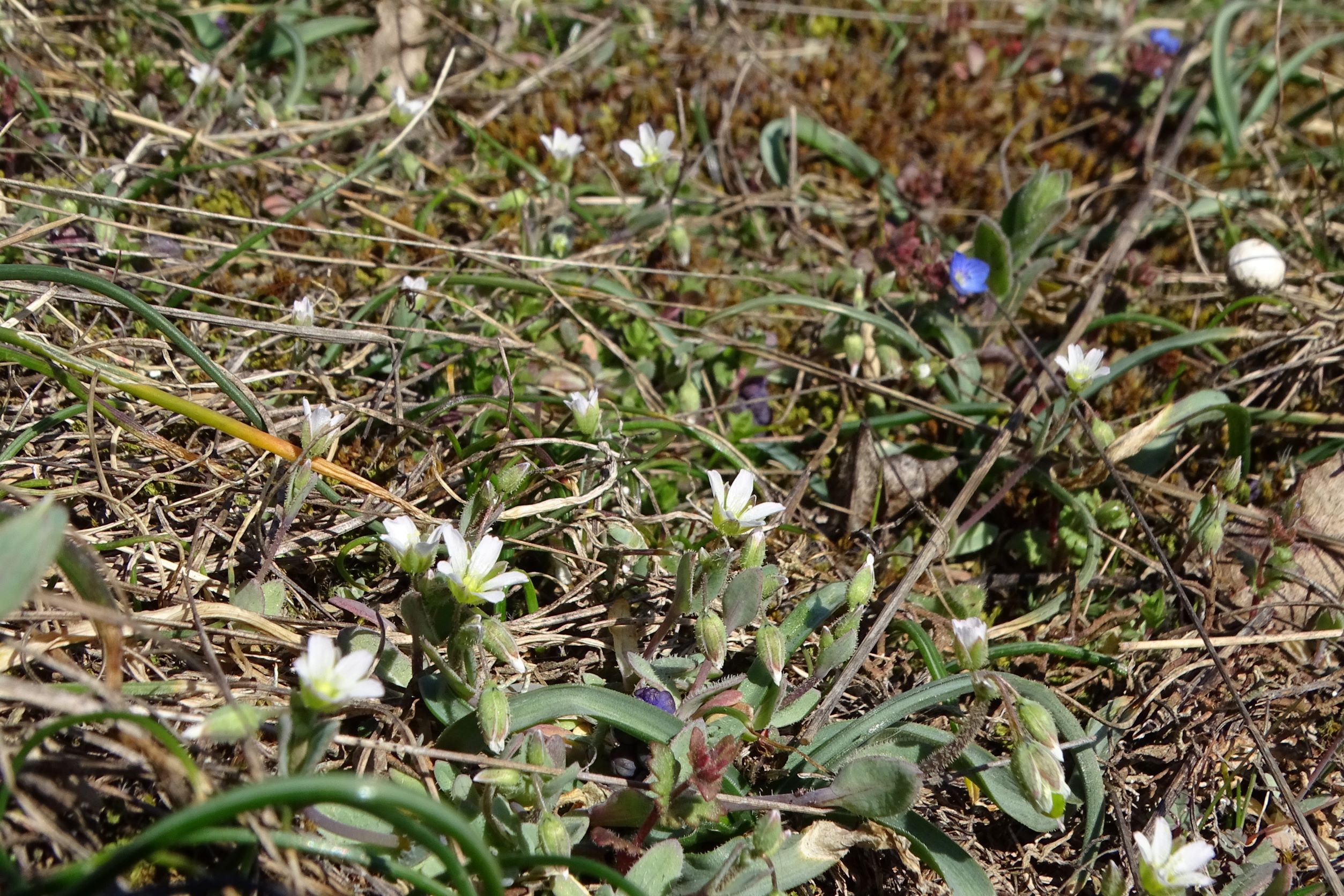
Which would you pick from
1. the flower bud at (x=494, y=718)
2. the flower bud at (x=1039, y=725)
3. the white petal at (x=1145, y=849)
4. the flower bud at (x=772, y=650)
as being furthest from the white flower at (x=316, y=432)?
the white petal at (x=1145, y=849)

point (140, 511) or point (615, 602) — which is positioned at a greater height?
point (140, 511)

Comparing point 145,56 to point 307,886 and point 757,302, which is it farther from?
point 307,886

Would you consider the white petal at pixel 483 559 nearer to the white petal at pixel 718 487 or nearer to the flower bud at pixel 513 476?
the flower bud at pixel 513 476

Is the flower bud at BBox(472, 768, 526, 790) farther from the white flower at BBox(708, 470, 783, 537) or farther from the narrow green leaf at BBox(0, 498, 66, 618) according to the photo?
the narrow green leaf at BBox(0, 498, 66, 618)

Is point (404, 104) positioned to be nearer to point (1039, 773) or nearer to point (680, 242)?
point (680, 242)

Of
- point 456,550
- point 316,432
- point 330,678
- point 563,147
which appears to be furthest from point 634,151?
point 330,678

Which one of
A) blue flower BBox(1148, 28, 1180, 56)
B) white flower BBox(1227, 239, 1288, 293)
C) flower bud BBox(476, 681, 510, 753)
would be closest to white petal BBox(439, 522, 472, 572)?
flower bud BBox(476, 681, 510, 753)

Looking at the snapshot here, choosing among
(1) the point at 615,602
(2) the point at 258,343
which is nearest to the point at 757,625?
(1) the point at 615,602
